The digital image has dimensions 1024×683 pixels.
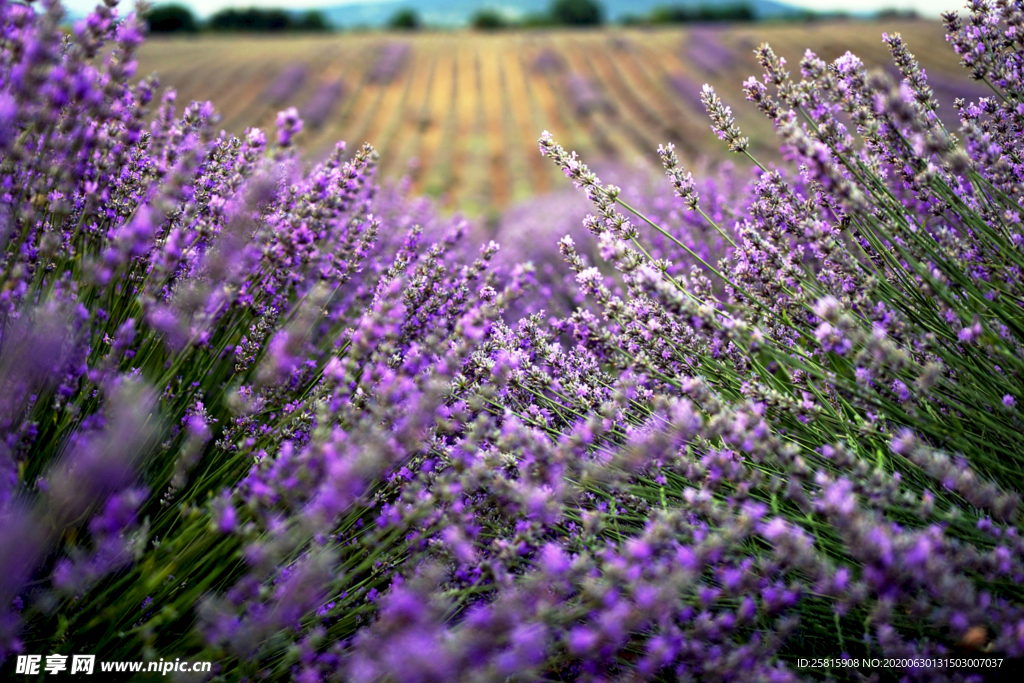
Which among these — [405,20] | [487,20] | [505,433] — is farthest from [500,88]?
[505,433]

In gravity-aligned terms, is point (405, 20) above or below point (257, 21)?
above

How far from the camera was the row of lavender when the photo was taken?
0.94 meters

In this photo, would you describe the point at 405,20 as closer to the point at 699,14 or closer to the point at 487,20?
the point at 487,20

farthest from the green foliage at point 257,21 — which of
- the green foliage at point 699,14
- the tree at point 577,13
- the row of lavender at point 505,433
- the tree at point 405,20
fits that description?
the row of lavender at point 505,433

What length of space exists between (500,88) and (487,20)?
56.1ft

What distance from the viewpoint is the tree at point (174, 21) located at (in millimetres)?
31703

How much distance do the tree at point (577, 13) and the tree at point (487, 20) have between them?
12.5ft

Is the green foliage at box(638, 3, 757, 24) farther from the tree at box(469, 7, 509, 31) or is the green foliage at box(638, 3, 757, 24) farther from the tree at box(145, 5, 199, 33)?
the tree at box(145, 5, 199, 33)

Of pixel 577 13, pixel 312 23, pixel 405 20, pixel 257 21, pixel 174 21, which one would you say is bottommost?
pixel 174 21

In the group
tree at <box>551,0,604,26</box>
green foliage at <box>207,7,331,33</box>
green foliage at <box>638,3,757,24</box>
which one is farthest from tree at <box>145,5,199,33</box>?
green foliage at <box>638,3,757,24</box>

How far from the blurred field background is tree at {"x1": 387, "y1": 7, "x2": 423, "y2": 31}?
8914mm

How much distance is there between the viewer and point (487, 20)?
36375 mm

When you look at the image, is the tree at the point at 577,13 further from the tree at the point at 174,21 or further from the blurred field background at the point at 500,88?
the tree at the point at 174,21

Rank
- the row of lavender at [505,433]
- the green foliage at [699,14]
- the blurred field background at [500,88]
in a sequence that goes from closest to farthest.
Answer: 1. the row of lavender at [505,433]
2. the blurred field background at [500,88]
3. the green foliage at [699,14]
